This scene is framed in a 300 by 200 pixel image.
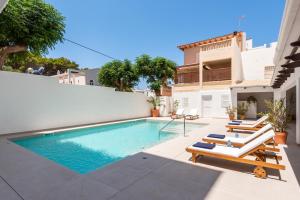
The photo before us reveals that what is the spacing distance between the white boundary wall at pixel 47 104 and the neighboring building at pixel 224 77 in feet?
29.1

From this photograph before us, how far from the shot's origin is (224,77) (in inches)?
713

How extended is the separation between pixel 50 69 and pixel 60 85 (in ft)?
97.7

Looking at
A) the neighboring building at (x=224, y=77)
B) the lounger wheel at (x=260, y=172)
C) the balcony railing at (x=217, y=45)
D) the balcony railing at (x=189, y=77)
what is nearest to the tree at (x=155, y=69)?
the balcony railing at (x=189, y=77)

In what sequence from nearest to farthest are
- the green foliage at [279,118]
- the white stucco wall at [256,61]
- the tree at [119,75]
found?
the green foliage at [279,118] < the white stucco wall at [256,61] < the tree at [119,75]

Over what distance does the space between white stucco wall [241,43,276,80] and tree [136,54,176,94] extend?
8.50m

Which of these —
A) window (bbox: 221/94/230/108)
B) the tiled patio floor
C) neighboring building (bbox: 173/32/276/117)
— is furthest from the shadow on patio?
window (bbox: 221/94/230/108)

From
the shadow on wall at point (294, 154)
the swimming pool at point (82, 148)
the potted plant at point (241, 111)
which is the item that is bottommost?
the swimming pool at point (82, 148)

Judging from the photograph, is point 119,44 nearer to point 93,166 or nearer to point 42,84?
point 42,84

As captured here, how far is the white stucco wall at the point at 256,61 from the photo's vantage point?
17.3m

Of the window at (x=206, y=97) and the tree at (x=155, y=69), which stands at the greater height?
the tree at (x=155, y=69)

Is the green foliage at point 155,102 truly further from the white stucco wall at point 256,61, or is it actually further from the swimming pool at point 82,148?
the white stucco wall at point 256,61

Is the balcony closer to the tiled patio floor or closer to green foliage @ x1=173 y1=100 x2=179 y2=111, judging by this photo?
green foliage @ x1=173 y1=100 x2=179 y2=111

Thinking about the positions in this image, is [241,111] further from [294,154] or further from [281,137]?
[294,154]

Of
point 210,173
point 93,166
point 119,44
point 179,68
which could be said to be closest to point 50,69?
point 119,44
